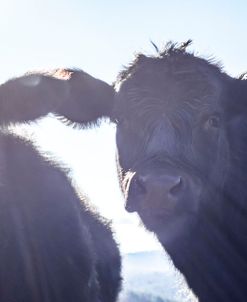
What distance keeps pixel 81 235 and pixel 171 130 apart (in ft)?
5.18

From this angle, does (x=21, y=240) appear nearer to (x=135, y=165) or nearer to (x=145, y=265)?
(x=135, y=165)

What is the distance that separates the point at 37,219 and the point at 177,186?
5.36 feet

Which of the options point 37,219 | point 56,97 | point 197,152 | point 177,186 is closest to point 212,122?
point 197,152

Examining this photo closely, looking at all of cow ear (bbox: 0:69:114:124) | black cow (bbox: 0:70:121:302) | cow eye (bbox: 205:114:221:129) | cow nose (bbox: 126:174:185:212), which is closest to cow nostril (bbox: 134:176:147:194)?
cow nose (bbox: 126:174:185:212)

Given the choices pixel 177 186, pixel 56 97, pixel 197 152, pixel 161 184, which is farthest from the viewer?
pixel 56 97

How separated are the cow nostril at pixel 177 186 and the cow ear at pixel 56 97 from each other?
1894 mm

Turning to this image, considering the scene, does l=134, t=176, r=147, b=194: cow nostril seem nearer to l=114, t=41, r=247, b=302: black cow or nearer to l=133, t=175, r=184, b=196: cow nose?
l=133, t=175, r=184, b=196: cow nose

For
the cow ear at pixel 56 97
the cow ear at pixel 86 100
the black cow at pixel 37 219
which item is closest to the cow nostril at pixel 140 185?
the black cow at pixel 37 219

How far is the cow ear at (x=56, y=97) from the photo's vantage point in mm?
7324

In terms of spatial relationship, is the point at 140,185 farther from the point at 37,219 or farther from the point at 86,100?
the point at 86,100

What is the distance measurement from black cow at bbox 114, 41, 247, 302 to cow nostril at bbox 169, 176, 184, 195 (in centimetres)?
26

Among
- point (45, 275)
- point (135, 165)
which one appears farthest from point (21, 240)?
point (135, 165)

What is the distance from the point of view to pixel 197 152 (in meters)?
7.53

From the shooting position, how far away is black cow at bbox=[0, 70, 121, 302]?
6836 mm
